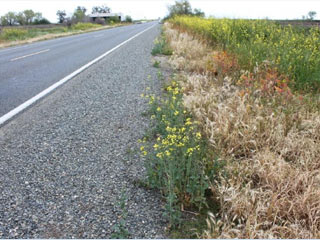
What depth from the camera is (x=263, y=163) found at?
123 inches

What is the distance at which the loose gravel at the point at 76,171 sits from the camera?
8.25ft

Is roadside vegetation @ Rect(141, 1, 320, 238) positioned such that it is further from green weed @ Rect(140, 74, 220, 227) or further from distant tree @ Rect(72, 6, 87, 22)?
distant tree @ Rect(72, 6, 87, 22)

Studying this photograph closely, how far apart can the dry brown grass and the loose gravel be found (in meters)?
0.65

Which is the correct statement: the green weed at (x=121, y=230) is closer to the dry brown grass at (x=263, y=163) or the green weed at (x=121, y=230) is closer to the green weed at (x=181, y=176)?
the green weed at (x=181, y=176)

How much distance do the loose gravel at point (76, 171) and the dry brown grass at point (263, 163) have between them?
655 millimetres

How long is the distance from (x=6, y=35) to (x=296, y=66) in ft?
84.4

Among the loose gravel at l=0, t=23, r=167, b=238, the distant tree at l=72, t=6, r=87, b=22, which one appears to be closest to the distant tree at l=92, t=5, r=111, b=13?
the distant tree at l=72, t=6, r=87, b=22

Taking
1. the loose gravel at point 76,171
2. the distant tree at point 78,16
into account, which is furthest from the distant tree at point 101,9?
the loose gravel at point 76,171

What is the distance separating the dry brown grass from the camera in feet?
8.00

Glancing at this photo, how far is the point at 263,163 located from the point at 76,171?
6.40 feet

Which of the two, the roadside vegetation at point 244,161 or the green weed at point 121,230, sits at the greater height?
the roadside vegetation at point 244,161

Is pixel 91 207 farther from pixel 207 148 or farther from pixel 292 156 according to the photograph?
pixel 292 156

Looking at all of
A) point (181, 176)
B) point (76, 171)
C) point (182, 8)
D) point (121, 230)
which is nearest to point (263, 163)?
point (181, 176)

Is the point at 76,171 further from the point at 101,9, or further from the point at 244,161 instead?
the point at 101,9
